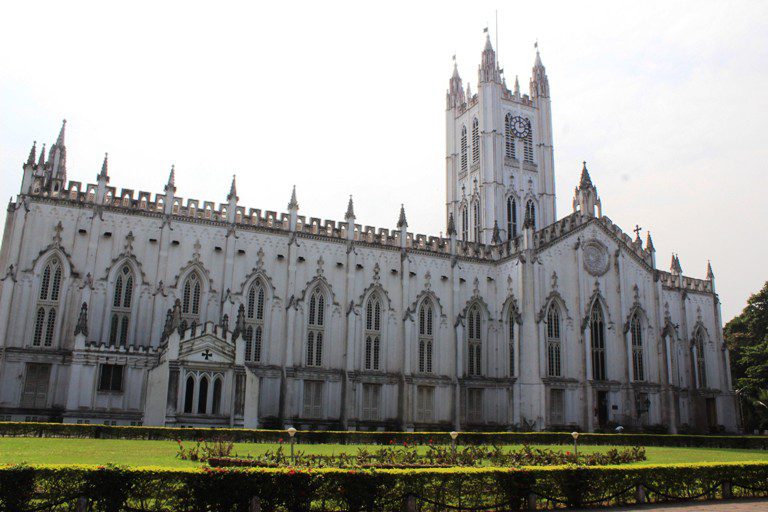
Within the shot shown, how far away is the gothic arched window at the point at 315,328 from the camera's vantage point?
49.0 meters

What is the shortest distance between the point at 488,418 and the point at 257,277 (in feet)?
70.2

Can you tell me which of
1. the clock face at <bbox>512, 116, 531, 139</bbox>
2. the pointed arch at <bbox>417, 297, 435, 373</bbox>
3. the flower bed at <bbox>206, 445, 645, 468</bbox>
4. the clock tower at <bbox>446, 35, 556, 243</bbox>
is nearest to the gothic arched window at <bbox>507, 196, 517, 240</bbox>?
the clock tower at <bbox>446, 35, 556, 243</bbox>

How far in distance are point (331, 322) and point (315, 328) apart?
130 cm

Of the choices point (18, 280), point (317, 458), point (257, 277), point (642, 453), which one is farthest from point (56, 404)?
point (642, 453)

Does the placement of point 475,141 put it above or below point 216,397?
Result: above

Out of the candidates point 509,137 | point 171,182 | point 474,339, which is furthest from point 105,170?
point 509,137

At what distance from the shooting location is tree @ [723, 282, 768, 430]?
6119 centimetres

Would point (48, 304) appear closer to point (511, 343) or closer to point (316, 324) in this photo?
point (316, 324)

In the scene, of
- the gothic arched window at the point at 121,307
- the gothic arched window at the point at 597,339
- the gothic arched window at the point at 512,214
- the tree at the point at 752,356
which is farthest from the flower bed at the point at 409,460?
the gothic arched window at the point at 512,214

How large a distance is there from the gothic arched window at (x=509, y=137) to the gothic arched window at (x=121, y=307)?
147 feet

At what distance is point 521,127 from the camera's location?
76.9 meters

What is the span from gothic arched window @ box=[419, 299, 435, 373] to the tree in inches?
1148

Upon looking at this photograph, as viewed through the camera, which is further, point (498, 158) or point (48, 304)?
point (498, 158)

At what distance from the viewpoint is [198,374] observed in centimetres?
4069
